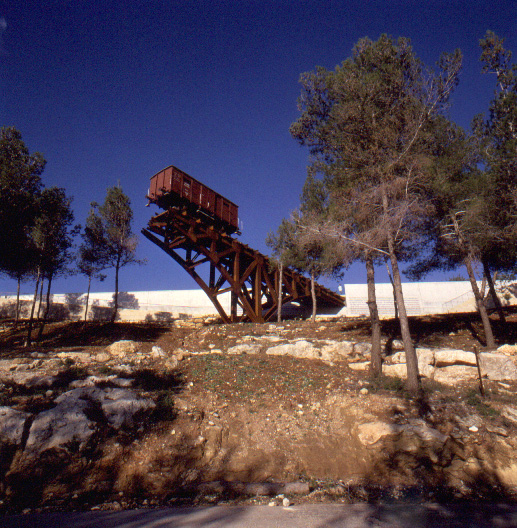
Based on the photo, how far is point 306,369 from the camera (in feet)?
37.2

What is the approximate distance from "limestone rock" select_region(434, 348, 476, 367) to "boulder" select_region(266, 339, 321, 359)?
420 centimetres

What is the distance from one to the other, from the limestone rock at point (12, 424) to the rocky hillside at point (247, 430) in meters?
0.03

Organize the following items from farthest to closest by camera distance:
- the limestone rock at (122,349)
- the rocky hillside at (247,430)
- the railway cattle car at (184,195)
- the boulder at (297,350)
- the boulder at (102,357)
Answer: the railway cattle car at (184,195) → the boulder at (297,350) → the limestone rock at (122,349) → the boulder at (102,357) → the rocky hillside at (247,430)

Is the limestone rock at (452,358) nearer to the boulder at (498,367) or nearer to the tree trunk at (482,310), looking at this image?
the boulder at (498,367)

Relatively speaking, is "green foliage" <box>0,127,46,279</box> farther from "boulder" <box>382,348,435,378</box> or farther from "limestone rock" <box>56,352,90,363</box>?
"boulder" <box>382,348,435,378</box>

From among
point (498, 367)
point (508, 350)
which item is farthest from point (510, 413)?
point (508, 350)

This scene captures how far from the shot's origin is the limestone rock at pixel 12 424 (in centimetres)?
677

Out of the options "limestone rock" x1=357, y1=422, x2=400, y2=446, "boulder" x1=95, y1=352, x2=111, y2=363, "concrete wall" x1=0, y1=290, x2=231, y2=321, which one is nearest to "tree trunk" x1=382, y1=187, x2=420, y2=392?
"limestone rock" x1=357, y1=422, x2=400, y2=446

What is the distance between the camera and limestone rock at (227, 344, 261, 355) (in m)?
13.4

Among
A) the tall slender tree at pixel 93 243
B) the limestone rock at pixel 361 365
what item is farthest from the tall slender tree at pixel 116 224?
the limestone rock at pixel 361 365

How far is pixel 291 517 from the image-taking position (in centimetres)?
530

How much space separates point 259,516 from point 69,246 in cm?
1902

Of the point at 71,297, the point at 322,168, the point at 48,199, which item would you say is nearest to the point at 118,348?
the point at 48,199

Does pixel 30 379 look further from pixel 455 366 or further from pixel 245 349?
pixel 455 366
